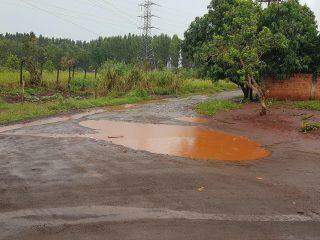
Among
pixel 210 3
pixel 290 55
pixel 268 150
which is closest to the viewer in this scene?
pixel 268 150

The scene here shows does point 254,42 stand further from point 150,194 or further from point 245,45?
point 150,194

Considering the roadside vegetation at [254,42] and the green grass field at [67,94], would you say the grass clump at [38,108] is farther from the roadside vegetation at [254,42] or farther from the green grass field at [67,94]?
the roadside vegetation at [254,42]

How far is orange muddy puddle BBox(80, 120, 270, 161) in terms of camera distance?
36.3 feet

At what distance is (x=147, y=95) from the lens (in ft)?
95.3

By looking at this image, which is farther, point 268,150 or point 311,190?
point 268,150

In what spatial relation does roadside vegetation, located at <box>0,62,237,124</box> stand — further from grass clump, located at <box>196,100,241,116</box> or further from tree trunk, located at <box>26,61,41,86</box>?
grass clump, located at <box>196,100,241,116</box>

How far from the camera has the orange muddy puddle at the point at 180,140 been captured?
435 inches

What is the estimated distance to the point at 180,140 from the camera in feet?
42.5

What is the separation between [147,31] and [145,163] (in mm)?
45330

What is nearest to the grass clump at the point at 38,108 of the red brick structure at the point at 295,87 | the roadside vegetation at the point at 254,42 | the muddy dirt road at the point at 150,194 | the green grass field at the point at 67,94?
the green grass field at the point at 67,94

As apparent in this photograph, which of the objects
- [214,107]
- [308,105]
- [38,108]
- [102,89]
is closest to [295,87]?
[308,105]

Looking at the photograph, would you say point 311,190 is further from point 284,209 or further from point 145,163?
point 145,163

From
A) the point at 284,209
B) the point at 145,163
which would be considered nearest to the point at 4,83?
the point at 145,163

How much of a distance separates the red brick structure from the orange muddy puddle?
10.1 m
